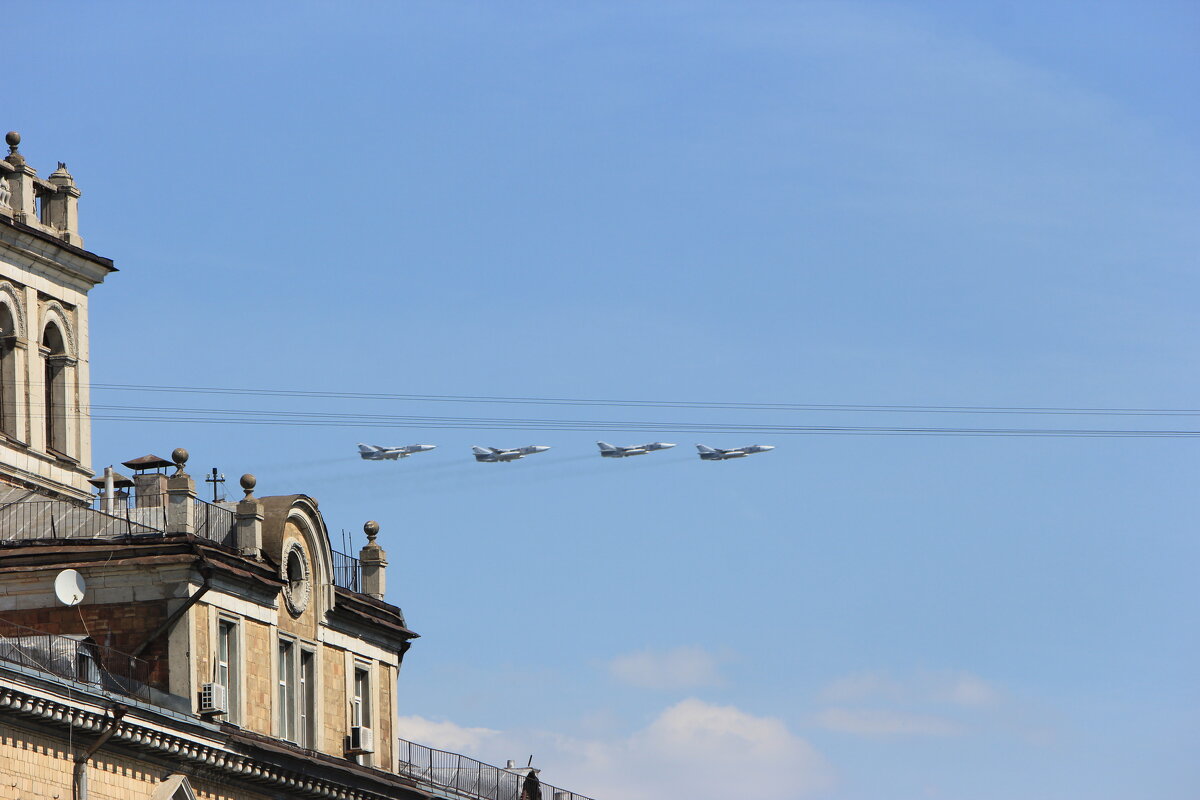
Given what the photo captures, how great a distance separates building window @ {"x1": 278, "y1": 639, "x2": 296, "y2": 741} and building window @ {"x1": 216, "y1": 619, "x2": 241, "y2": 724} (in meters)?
2.83

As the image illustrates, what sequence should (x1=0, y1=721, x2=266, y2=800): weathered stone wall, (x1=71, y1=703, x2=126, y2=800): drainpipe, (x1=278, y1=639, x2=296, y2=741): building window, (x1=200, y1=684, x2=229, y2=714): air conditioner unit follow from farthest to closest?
(x1=278, y1=639, x2=296, y2=741): building window → (x1=200, y1=684, x2=229, y2=714): air conditioner unit → (x1=71, y1=703, x2=126, y2=800): drainpipe → (x1=0, y1=721, x2=266, y2=800): weathered stone wall

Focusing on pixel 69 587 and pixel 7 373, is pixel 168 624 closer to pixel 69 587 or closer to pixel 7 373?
pixel 69 587

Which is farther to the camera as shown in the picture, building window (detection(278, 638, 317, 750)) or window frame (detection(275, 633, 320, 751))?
building window (detection(278, 638, 317, 750))

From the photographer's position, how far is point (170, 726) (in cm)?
7962

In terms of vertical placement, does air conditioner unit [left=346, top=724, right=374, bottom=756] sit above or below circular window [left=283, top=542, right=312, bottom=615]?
below

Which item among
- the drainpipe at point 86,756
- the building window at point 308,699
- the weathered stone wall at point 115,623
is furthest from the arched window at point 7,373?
the drainpipe at point 86,756

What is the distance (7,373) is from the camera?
99.8 meters

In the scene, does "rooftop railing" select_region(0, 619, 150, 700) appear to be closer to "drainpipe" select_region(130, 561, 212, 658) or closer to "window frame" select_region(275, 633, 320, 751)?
"drainpipe" select_region(130, 561, 212, 658)

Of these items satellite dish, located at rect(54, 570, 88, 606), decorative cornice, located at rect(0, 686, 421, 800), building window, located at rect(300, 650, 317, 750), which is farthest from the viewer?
building window, located at rect(300, 650, 317, 750)

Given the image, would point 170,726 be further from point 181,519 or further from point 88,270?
point 88,270

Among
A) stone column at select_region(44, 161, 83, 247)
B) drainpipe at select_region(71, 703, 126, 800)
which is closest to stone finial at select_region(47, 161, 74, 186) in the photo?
stone column at select_region(44, 161, 83, 247)

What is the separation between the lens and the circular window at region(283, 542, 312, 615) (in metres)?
89.0

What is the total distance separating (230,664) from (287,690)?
141 inches

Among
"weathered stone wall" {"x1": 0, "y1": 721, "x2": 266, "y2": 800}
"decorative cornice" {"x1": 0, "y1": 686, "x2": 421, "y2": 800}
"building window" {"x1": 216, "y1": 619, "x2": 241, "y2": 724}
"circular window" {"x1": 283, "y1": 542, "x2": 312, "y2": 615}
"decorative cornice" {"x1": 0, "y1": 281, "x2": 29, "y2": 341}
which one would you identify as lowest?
"weathered stone wall" {"x1": 0, "y1": 721, "x2": 266, "y2": 800}
